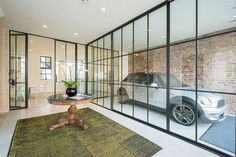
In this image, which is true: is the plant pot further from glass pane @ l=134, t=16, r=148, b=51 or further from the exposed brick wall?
the exposed brick wall

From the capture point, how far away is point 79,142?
2.56 meters

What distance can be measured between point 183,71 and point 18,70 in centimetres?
596

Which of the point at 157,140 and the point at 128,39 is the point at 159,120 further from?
the point at 128,39

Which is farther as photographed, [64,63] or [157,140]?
[64,63]

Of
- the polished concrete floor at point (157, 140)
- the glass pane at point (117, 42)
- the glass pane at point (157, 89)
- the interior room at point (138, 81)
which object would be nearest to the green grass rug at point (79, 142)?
the interior room at point (138, 81)

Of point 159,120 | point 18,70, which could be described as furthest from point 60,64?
point 159,120

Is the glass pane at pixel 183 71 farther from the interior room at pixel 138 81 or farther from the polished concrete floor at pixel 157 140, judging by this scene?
the polished concrete floor at pixel 157 140

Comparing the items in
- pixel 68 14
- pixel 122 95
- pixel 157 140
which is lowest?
pixel 157 140

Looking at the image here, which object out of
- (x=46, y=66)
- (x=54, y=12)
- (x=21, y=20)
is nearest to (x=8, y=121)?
(x=21, y=20)

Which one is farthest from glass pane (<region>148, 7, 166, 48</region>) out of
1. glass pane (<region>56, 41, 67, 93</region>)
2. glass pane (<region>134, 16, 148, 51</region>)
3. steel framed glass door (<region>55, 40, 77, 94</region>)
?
glass pane (<region>56, 41, 67, 93</region>)

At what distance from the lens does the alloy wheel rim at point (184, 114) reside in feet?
9.48

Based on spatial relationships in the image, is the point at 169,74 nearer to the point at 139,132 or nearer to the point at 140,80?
the point at 140,80

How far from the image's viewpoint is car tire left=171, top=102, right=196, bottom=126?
285 centimetres

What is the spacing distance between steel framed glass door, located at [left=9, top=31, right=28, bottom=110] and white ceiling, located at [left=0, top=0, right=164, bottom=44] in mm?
583
